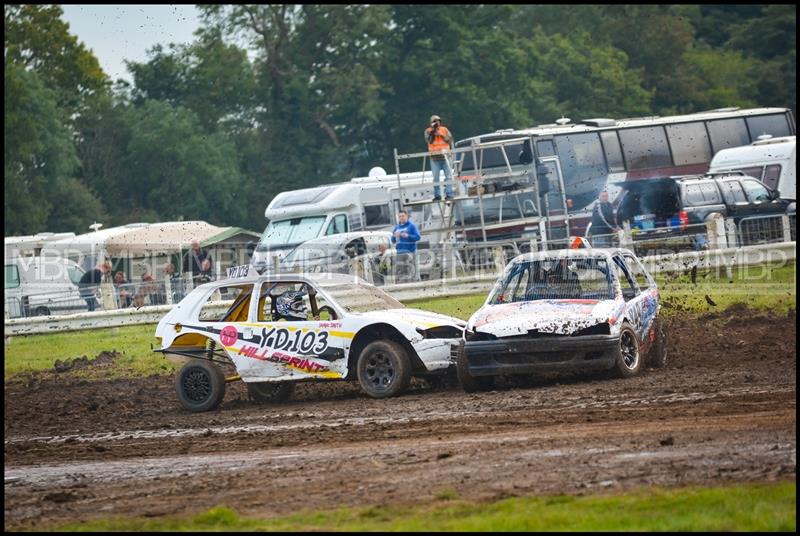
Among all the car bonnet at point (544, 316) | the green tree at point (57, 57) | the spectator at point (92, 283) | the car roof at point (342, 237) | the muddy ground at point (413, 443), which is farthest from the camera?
the green tree at point (57, 57)

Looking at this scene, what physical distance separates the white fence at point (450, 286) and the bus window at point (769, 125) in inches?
568

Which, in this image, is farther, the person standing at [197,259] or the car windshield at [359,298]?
the person standing at [197,259]

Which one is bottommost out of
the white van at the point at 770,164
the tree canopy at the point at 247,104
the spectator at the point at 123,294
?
the spectator at the point at 123,294

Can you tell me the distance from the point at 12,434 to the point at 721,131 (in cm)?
2626

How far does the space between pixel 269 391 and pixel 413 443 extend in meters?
5.41

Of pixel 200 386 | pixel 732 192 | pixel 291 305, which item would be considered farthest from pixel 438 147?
pixel 200 386

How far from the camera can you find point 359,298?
1464 cm

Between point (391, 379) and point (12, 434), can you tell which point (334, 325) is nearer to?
point (391, 379)

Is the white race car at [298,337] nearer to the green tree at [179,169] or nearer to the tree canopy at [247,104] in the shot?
the tree canopy at [247,104]

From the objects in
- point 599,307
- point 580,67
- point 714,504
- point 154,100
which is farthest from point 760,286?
point 580,67

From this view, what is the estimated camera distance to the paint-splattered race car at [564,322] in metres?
13.2

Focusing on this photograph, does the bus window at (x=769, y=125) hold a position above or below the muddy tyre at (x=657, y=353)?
above

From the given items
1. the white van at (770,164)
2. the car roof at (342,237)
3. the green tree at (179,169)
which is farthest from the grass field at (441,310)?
the green tree at (179,169)

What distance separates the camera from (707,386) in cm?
1216
